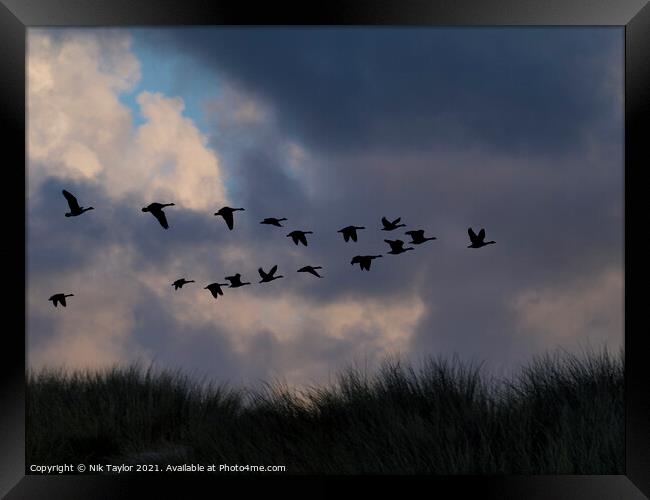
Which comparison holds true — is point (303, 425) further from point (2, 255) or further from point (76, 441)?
point (2, 255)

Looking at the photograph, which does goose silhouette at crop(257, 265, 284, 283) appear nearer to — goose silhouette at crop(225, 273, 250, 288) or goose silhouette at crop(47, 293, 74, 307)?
goose silhouette at crop(225, 273, 250, 288)

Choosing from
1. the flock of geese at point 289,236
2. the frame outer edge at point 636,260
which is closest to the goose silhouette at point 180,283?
the flock of geese at point 289,236

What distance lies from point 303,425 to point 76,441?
1467 mm

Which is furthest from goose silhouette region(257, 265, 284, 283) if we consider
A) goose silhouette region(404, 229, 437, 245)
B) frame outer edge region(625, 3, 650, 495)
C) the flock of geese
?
frame outer edge region(625, 3, 650, 495)

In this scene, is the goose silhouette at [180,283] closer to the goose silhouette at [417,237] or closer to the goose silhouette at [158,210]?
the goose silhouette at [158,210]

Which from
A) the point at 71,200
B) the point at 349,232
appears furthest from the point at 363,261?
the point at 71,200

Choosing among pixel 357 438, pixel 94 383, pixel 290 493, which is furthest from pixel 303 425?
pixel 94 383

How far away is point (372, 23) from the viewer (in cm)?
360

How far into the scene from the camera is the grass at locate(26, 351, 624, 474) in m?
3.84

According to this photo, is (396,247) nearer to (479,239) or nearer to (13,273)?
(479,239)

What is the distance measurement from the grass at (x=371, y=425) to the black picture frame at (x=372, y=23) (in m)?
0.21

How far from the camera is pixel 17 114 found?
364 centimetres

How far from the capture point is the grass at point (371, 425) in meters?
3.84

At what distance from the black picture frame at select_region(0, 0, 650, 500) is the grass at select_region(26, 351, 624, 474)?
0.70 feet
